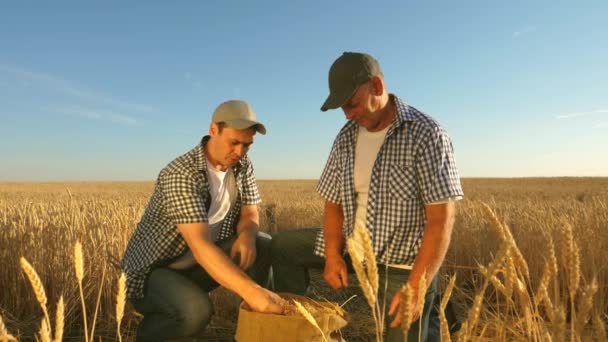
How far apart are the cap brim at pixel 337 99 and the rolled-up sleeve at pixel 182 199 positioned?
82 centimetres

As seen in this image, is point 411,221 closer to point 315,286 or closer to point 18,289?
point 315,286

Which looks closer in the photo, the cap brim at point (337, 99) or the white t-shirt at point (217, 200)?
the cap brim at point (337, 99)

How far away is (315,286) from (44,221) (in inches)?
95.8

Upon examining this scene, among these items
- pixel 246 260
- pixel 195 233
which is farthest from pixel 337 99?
pixel 246 260

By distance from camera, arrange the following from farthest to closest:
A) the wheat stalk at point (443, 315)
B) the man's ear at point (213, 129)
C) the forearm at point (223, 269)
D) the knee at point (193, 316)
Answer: the man's ear at point (213, 129)
the knee at point (193, 316)
the forearm at point (223, 269)
the wheat stalk at point (443, 315)

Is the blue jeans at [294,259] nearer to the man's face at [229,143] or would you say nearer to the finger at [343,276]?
the finger at [343,276]

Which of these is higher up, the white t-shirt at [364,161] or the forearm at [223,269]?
the white t-shirt at [364,161]

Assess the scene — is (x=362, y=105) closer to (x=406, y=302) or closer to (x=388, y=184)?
(x=388, y=184)

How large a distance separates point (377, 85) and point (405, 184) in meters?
0.51

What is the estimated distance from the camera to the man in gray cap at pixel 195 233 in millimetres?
2473

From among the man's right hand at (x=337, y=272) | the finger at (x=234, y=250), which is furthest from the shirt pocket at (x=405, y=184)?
the finger at (x=234, y=250)

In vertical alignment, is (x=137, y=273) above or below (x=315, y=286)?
above

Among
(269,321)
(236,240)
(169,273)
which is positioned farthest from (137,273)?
(269,321)

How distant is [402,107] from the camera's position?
247cm
